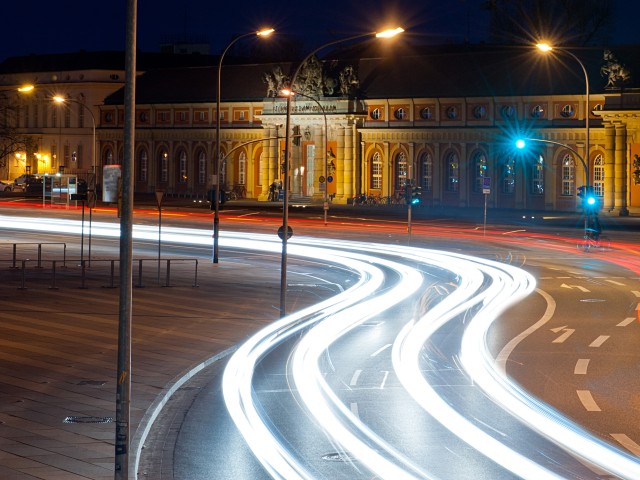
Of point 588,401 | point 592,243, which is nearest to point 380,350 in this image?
point 588,401

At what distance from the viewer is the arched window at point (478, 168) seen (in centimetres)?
9792

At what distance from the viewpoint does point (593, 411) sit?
15992mm

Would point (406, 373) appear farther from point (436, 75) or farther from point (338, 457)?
point (436, 75)

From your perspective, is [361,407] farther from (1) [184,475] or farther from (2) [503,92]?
(2) [503,92]

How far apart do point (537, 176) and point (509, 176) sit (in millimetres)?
2364

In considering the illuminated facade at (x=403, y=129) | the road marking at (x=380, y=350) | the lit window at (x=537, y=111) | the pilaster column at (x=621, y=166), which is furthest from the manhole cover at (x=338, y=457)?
the lit window at (x=537, y=111)

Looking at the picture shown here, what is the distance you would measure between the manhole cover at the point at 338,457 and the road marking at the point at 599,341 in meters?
10.5

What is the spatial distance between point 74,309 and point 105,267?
12476mm

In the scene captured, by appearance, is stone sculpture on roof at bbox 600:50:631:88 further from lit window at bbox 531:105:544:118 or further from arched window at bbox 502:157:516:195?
arched window at bbox 502:157:516:195

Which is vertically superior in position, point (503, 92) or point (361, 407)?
point (503, 92)

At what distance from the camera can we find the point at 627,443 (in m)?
13.9

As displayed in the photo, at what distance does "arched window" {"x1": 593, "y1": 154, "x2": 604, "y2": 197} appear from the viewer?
91.8 m

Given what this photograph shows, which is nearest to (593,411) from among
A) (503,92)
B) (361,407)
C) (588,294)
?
(361,407)

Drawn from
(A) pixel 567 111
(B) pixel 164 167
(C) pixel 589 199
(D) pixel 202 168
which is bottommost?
(C) pixel 589 199
